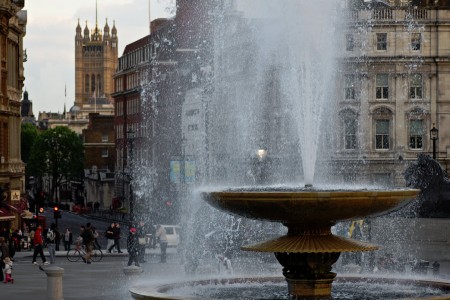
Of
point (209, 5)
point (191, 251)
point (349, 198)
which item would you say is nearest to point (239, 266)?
point (191, 251)

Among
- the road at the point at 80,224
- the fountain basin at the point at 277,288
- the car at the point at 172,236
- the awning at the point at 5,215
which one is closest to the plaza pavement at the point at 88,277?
the car at the point at 172,236

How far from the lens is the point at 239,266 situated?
4400 centimetres

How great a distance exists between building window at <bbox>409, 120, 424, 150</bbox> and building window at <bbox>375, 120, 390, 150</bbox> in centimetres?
146

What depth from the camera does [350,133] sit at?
88.1 meters

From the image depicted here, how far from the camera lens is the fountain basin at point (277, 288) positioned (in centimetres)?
2542

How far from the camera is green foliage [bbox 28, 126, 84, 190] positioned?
194 meters

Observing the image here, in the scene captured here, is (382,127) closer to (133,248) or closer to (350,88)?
(350,88)

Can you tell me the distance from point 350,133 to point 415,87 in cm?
500

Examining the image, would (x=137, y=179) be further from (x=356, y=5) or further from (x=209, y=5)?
(x=356, y=5)

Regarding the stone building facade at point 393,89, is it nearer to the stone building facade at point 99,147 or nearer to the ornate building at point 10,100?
the ornate building at point 10,100

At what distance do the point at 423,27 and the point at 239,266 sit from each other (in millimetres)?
45638

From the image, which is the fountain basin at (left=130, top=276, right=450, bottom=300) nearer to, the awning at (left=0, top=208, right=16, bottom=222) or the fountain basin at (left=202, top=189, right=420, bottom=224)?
the fountain basin at (left=202, top=189, right=420, bottom=224)

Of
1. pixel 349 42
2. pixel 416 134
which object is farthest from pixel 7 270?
pixel 416 134

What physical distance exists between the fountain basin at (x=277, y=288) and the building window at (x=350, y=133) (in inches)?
2312
